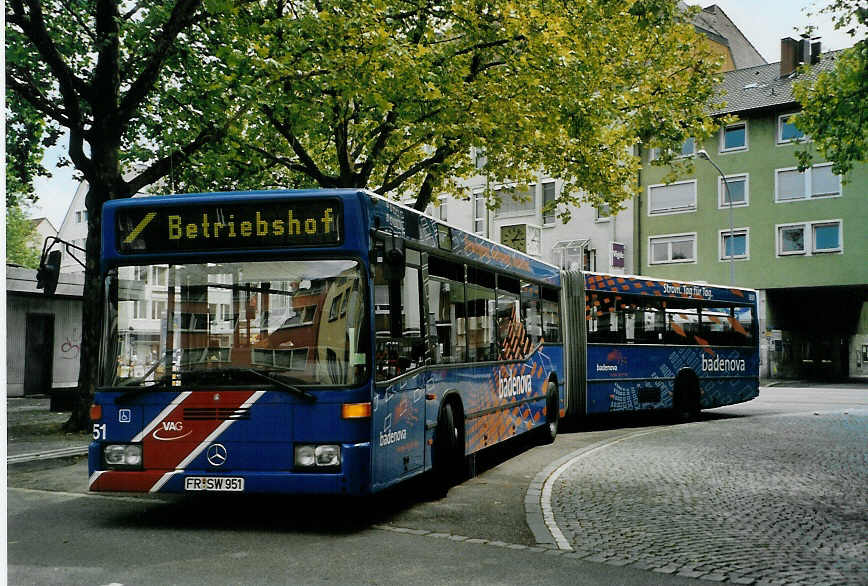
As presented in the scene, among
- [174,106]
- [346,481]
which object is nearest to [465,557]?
[346,481]

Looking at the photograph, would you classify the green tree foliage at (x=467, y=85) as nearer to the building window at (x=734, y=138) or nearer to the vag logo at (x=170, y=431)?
the vag logo at (x=170, y=431)

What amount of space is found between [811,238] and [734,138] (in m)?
6.54

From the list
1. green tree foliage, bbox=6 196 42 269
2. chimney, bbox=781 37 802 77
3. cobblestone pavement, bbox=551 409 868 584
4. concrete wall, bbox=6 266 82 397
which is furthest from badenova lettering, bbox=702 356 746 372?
green tree foliage, bbox=6 196 42 269

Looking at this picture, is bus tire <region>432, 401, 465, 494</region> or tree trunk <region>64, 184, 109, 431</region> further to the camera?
tree trunk <region>64, 184, 109, 431</region>

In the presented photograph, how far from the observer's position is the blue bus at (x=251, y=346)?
25.1ft

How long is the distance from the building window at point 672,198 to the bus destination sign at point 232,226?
1656 inches

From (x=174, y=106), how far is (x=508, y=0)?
7123 millimetres

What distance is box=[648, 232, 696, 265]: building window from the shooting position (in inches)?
1891

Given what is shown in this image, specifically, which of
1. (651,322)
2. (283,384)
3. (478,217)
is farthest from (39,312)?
(478,217)

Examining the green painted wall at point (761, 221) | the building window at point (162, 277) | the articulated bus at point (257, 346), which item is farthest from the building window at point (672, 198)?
the building window at point (162, 277)

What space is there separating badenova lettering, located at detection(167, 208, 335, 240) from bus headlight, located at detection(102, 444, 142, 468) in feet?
5.71

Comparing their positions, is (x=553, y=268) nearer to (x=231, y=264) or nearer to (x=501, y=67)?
(x=501, y=67)

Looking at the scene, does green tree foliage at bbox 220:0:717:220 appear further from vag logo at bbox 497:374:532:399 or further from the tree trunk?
vag logo at bbox 497:374:532:399

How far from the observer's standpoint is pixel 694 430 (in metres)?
16.9
